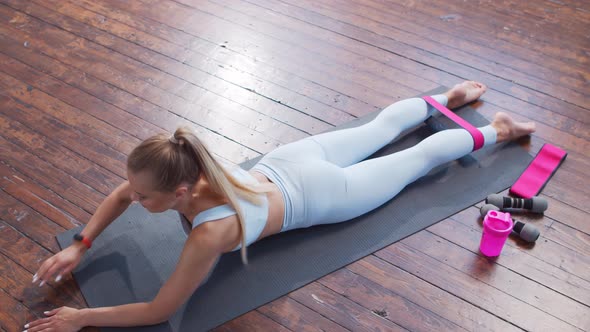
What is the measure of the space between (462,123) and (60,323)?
1458 millimetres

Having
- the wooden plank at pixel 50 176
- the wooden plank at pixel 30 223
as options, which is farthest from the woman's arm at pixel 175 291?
the wooden plank at pixel 50 176

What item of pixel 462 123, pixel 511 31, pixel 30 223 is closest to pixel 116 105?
pixel 30 223

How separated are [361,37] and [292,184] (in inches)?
48.7

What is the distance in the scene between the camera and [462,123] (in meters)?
2.17

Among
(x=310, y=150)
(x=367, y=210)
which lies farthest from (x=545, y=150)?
(x=310, y=150)

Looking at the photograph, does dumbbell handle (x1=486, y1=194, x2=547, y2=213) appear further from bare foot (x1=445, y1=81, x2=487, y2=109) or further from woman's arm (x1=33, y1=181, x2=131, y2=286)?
woman's arm (x1=33, y1=181, x2=131, y2=286)

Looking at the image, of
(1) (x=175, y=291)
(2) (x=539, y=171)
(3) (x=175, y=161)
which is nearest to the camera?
(3) (x=175, y=161)

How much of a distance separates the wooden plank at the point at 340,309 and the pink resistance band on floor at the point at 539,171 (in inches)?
28.1

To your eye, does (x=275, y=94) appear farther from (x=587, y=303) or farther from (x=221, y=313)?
(x=587, y=303)

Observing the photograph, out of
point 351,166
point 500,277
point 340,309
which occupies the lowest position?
point 340,309

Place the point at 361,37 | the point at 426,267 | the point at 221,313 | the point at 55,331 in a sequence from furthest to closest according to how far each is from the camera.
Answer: the point at 361,37 → the point at 426,267 → the point at 221,313 → the point at 55,331

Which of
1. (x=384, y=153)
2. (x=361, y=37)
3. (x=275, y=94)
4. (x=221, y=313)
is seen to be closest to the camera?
(x=221, y=313)

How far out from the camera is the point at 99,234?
1.88m

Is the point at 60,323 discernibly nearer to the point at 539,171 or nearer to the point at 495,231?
the point at 495,231
